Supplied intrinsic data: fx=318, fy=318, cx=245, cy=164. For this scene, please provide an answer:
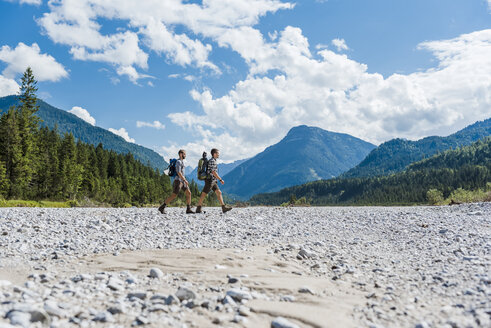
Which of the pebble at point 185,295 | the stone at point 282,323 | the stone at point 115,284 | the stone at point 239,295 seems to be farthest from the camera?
the stone at point 115,284

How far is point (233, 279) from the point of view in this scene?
218 inches

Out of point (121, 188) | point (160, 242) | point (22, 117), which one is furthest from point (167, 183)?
point (160, 242)

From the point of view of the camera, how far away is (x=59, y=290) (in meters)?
4.80

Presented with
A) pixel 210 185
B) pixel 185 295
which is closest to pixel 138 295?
pixel 185 295

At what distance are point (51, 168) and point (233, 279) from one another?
66.8 meters

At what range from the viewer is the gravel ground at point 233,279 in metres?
4.03

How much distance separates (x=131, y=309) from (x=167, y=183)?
12871 centimetres

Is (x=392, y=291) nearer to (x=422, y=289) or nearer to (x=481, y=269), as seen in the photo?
(x=422, y=289)

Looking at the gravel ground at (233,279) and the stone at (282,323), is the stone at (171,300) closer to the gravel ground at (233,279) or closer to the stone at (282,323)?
the gravel ground at (233,279)

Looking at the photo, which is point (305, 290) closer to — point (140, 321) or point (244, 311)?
point (244, 311)

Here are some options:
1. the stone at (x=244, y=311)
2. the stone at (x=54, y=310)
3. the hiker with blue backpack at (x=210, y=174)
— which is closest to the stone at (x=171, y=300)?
the stone at (x=244, y=311)

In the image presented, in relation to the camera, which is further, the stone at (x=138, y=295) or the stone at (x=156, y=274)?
the stone at (x=156, y=274)

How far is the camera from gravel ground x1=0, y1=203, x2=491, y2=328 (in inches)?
159

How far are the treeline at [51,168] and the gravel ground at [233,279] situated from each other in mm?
43136
